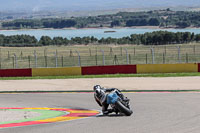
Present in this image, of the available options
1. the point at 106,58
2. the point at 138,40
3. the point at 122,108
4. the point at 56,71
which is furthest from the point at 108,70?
the point at 138,40

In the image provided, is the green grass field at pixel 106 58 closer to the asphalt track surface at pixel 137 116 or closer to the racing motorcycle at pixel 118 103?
the asphalt track surface at pixel 137 116

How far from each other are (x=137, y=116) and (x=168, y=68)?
56.9 feet

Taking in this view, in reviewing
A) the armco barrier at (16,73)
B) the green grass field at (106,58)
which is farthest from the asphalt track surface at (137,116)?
the green grass field at (106,58)

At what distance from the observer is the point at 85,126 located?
13.0 metres

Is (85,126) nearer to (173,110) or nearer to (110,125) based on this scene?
(110,125)

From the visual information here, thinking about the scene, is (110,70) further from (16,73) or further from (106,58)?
(106,58)

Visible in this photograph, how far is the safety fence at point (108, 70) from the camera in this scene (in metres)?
31.2

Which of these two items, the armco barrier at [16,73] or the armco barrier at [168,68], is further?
the armco barrier at [16,73]

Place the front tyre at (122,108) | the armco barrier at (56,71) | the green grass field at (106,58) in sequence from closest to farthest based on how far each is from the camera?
1. the front tyre at (122,108)
2. the armco barrier at (56,71)
3. the green grass field at (106,58)

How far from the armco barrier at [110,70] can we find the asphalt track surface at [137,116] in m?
10.3

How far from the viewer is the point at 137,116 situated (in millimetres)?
14328

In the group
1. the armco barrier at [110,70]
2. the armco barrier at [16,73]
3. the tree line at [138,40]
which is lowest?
the tree line at [138,40]

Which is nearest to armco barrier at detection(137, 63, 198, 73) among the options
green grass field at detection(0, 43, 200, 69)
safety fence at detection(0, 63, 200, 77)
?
safety fence at detection(0, 63, 200, 77)

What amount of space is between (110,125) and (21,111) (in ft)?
15.6
